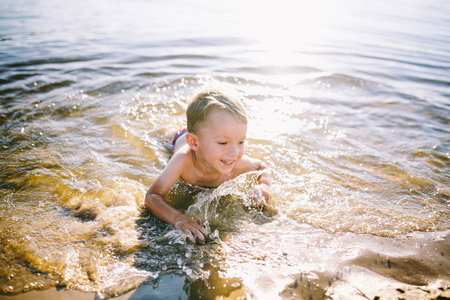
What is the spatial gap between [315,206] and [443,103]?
4573 mm

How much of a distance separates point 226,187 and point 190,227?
29.9 inches

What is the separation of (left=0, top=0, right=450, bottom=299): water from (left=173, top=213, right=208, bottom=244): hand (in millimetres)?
97

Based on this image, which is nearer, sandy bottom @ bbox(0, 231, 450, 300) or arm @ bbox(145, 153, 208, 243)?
sandy bottom @ bbox(0, 231, 450, 300)

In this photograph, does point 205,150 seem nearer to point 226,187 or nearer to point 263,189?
point 226,187

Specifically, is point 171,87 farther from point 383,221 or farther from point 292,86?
point 383,221

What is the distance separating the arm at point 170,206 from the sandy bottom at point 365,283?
473mm

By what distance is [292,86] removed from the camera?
6.39 meters

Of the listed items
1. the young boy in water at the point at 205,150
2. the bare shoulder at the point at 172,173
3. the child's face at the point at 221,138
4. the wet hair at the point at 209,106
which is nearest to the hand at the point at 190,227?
the young boy in water at the point at 205,150

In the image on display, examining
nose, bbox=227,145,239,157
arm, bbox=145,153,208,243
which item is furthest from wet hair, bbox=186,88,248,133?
arm, bbox=145,153,208,243

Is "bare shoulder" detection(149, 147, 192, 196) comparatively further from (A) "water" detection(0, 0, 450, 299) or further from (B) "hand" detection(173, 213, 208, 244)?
(B) "hand" detection(173, 213, 208, 244)

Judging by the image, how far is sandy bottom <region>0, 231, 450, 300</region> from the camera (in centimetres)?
171

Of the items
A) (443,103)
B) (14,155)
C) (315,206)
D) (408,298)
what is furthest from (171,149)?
(443,103)

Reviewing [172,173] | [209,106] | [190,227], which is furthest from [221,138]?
[190,227]

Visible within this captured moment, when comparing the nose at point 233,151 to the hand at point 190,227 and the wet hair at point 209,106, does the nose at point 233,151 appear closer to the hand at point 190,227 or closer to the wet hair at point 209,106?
the wet hair at point 209,106
